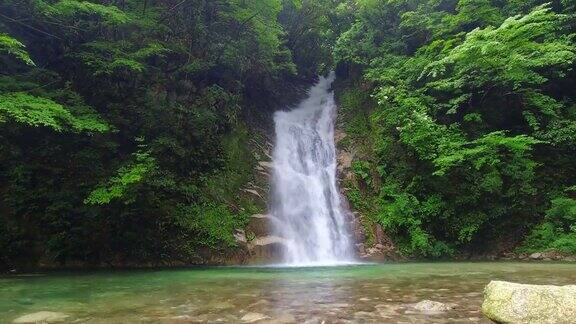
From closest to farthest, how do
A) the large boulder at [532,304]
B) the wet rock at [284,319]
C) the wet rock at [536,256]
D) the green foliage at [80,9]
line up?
the large boulder at [532,304], the wet rock at [284,319], the green foliage at [80,9], the wet rock at [536,256]

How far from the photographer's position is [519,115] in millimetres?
15430

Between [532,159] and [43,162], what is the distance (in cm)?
1572

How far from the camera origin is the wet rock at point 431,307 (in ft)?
15.2

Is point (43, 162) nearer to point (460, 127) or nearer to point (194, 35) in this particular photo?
point (194, 35)

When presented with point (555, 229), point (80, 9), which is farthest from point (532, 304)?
point (80, 9)

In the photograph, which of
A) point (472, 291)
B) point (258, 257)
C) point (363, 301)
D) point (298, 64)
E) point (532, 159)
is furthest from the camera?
point (298, 64)

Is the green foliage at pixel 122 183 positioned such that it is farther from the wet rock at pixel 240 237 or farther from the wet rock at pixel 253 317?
the wet rock at pixel 253 317

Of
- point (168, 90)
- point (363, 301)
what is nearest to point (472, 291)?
point (363, 301)

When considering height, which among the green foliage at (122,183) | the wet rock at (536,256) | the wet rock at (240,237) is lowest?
the wet rock at (536,256)

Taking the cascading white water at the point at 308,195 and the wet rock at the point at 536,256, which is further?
the cascading white water at the point at 308,195

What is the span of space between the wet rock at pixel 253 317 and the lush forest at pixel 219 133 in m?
6.87

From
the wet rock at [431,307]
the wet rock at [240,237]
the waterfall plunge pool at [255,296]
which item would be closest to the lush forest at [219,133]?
the wet rock at [240,237]

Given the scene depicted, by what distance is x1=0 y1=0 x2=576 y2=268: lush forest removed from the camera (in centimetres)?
1120

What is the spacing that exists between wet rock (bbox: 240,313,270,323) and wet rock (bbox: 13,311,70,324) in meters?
1.97
